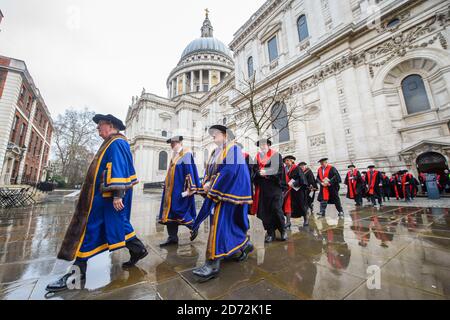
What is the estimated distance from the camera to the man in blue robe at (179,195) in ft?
10.8

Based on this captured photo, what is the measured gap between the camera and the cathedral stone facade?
10391 millimetres

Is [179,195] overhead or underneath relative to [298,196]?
overhead

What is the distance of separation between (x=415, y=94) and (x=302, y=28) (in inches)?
414

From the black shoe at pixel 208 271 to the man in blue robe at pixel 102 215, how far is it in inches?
35.7

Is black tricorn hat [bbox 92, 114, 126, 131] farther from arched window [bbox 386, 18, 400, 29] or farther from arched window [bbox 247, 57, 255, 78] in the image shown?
arched window [bbox 247, 57, 255, 78]

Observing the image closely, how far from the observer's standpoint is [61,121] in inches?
1089

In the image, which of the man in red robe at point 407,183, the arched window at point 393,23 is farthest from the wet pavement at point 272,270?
the arched window at point 393,23

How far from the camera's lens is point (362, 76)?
498 inches

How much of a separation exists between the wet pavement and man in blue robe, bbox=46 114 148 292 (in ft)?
1.01

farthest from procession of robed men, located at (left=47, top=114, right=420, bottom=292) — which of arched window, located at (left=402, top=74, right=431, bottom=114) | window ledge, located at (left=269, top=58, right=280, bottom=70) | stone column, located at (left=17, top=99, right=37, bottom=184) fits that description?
stone column, located at (left=17, top=99, right=37, bottom=184)

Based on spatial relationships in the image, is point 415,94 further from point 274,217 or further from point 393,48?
point 274,217

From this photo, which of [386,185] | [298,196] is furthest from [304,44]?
[298,196]
